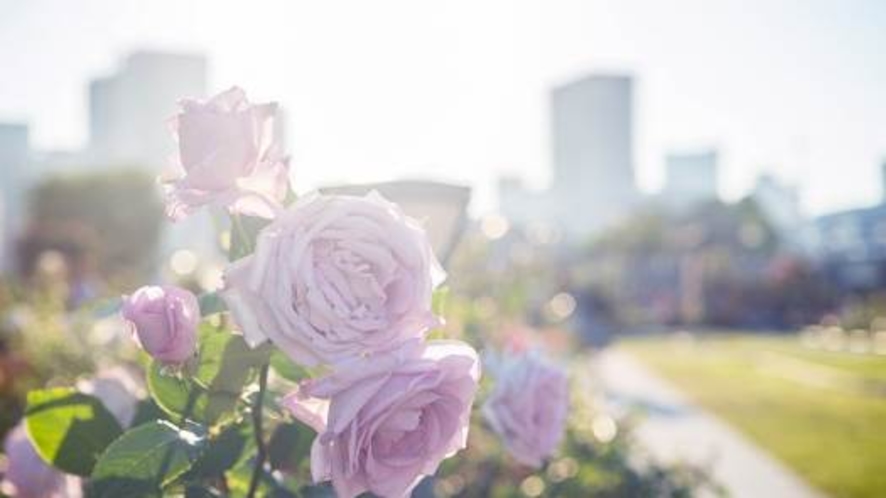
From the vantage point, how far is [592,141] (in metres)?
162

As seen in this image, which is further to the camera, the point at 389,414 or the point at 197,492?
the point at 197,492

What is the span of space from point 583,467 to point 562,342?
6.52ft

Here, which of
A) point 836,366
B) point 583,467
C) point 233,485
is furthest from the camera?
point 836,366

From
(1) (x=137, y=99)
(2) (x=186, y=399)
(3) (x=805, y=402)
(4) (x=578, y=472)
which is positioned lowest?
(3) (x=805, y=402)

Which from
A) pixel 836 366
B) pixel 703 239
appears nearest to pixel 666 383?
pixel 836 366

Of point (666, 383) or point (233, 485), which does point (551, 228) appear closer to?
point (233, 485)

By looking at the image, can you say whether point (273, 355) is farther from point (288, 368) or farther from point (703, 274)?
point (703, 274)

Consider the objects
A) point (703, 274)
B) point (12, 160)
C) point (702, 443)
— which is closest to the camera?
point (702, 443)

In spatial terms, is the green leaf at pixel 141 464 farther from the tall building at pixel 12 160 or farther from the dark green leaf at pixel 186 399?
Answer: the tall building at pixel 12 160

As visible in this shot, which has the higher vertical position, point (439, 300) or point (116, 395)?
point (439, 300)

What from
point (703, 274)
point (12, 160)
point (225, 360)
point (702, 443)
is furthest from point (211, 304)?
point (12, 160)

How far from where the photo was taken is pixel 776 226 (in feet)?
252

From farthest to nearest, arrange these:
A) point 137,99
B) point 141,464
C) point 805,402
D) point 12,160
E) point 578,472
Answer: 1. point 137,99
2. point 12,160
3. point 805,402
4. point 578,472
5. point 141,464

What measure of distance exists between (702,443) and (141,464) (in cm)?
799
